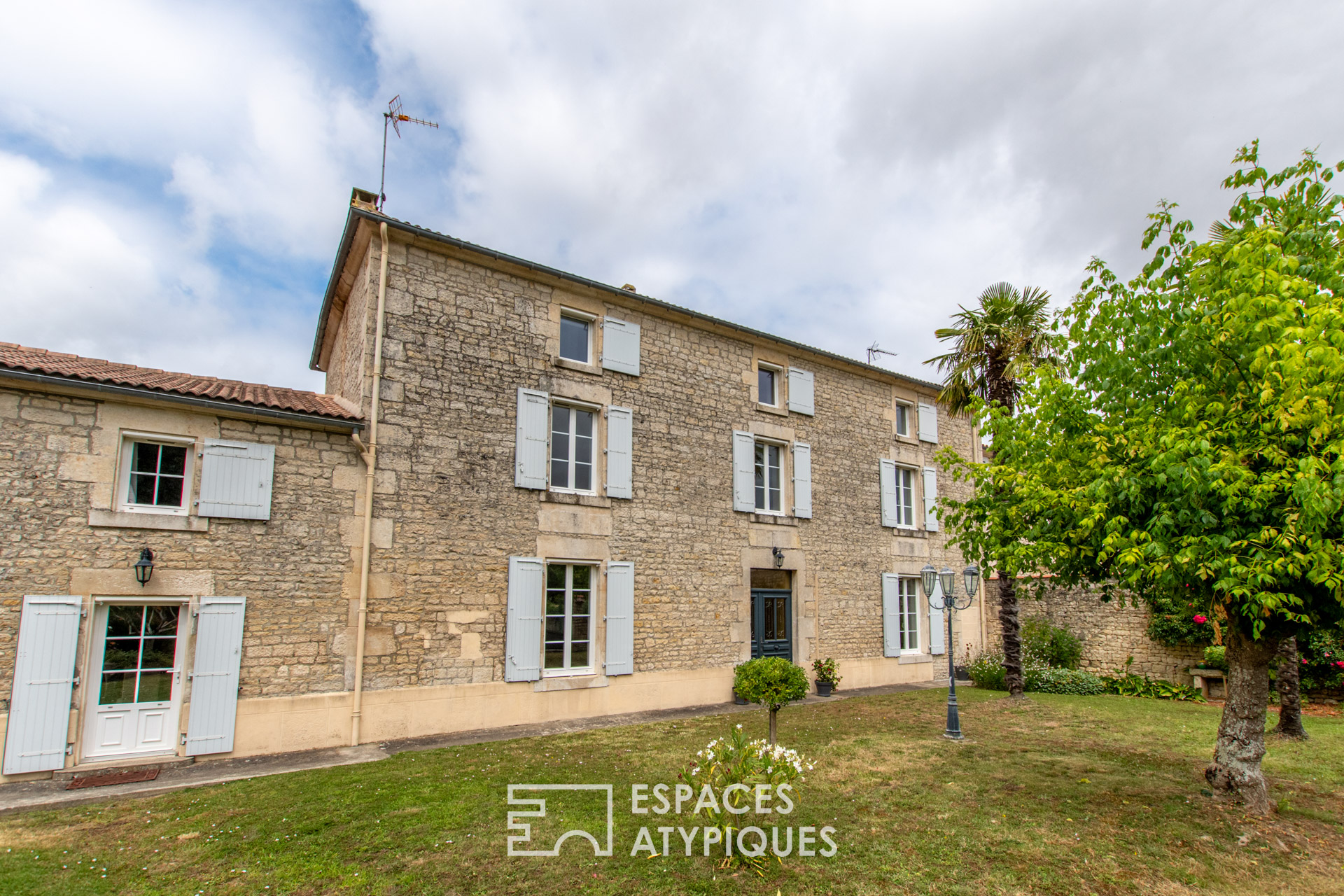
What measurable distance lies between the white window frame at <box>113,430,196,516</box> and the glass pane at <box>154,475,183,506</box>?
0.05m

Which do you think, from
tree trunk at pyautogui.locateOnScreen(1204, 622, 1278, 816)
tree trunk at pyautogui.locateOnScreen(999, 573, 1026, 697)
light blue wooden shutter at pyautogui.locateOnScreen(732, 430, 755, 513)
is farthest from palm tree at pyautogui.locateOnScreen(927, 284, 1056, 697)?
tree trunk at pyautogui.locateOnScreen(1204, 622, 1278, 816)

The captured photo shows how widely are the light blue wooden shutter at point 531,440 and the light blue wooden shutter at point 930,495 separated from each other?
28.9 ft

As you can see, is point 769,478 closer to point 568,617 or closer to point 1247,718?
point 568,617

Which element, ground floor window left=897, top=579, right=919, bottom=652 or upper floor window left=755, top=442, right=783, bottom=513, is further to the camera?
ground floor window left=897, top=579, right=919, bottom=652

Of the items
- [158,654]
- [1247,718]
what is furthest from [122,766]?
[1247,718]

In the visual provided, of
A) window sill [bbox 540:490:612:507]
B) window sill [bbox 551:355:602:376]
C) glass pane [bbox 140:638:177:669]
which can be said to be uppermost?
window sill [bbox 551:355:602:376]

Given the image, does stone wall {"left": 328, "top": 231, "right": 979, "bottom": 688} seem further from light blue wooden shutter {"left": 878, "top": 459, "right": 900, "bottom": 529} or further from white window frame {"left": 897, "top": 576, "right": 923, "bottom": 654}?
white window frame {"left": 897, "top": 576, "right": 923, "bottom": 654}

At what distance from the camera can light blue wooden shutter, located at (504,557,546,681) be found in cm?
918

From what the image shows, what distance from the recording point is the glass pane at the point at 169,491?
7613 millimetres

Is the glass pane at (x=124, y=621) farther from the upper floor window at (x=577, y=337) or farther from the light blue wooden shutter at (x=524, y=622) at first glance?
the upper floor window at (x=577, y=337)

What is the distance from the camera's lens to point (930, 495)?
49.1 feet

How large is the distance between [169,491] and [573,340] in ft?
18.1

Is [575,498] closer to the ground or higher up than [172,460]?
closer to the ground

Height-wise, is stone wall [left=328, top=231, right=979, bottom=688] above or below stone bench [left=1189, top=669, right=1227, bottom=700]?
above
